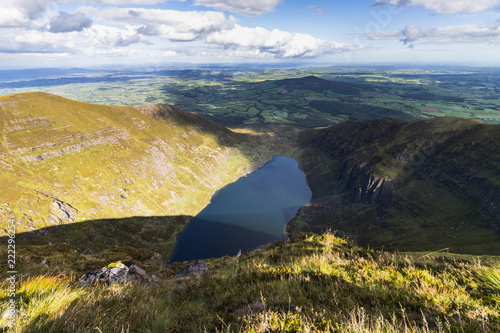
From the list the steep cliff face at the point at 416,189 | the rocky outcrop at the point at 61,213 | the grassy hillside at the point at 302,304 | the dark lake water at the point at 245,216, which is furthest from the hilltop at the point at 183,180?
the grassy hillside at the point at 302,304

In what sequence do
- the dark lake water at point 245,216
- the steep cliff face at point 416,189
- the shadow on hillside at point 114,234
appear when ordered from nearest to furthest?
the shadow on hillside at point 114,234
the steep cliff face at point 416,189
the dark lake water at point 245,216

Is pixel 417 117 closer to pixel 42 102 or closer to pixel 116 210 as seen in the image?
pixel 116 210

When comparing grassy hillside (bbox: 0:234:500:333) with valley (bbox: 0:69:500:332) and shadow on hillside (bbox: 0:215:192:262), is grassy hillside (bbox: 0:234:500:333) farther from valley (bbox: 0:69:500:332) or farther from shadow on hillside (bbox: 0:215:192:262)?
shadow on hillside (bbox: 0:215:192:262)

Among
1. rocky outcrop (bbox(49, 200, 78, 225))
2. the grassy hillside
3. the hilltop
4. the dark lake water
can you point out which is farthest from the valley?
the dark lake water

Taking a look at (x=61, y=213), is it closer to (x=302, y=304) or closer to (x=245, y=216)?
(x=245, y=216)

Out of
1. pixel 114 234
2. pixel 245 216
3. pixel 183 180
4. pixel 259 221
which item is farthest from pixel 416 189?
pixel 114 234

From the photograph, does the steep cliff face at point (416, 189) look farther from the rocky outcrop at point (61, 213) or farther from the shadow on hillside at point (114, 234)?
the rocky outcrop at point (61, 213)

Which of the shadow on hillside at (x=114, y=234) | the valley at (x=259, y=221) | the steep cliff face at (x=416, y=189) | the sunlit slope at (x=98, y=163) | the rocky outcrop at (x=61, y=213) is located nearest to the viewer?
the valley at (x=259, y=221)
